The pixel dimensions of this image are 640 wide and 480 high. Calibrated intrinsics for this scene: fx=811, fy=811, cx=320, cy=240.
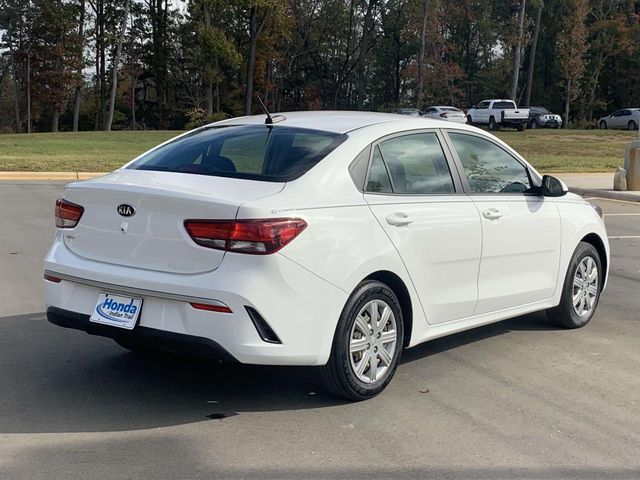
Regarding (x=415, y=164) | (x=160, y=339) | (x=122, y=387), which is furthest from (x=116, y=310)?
(x=415, y=164)

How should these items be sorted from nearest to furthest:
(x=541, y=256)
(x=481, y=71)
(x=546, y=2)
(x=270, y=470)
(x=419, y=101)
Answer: (x=270, y=470) → (x=541, y=256) → (x=419, y=101) → (x=546, y=2) → (x=481, y=71)

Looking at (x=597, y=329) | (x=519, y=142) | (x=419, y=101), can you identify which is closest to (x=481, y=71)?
(x=419, y=101)

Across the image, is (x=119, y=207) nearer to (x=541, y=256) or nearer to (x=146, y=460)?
(x=146, y=460)

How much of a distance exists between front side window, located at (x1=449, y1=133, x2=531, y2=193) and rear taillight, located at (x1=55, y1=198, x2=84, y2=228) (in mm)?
2599

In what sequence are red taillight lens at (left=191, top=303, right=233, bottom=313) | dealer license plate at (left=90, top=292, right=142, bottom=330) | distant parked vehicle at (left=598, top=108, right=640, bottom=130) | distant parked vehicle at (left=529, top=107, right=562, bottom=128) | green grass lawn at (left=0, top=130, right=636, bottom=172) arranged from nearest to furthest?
red taillight lens at (left=191, top=303, right=233, bottom=313) → dealer license plate at (left=90, top=292, right=142, bottom=330) → green grass lawn at (left=0, top=130, right=636, bottom=172) → distant parked vehicle at (left=598, top=108, right=640, bottom=130) → distant parked vehicle at (left=529, top=107, right=562, bottom=128)

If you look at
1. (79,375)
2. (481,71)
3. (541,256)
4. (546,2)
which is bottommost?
(79,375)

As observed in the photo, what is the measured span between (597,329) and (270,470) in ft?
12.8

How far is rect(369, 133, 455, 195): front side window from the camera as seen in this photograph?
517cm

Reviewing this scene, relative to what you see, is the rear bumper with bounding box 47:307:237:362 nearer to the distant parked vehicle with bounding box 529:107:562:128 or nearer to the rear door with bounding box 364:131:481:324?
the rear door with bounding box 364:131:481:324

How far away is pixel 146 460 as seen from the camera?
155 inches

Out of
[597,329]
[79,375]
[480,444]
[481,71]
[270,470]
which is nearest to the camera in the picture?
[270,470]

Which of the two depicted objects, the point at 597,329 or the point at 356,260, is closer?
the point at 356,260

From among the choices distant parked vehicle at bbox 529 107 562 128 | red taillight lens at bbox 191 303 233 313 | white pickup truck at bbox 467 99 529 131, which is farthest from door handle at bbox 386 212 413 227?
distant parked vehicle at bbox 529 107 562 128

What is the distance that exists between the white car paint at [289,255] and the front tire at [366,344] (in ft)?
0.35
